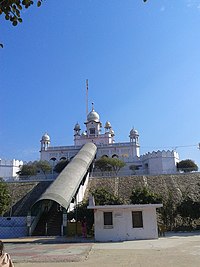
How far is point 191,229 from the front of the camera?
24266mm

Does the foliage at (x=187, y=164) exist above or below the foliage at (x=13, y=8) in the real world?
above

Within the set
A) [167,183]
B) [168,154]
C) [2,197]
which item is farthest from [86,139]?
[2,197]

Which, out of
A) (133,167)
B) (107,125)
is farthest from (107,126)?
(133,167)

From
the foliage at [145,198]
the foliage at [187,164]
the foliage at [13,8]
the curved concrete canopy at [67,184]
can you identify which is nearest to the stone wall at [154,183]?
the curved concrete canopy at [67,184]

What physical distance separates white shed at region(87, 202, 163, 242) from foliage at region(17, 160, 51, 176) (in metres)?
33.1

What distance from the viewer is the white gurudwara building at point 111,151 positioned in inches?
2124

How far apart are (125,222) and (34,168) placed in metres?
35.1

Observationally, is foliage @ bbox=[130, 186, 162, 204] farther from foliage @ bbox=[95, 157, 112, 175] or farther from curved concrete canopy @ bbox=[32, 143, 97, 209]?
foliage @ bbox=[95, 157, 112, 175]

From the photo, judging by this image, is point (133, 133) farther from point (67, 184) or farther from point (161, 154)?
point (67, 184)

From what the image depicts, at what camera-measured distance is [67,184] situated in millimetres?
28812

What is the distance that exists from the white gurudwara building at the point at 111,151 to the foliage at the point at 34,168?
491cm

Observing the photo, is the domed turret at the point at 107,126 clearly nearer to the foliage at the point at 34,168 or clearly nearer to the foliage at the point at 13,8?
the foliage at the point at 34,168

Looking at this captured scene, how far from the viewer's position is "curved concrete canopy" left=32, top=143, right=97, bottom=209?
82.2ft

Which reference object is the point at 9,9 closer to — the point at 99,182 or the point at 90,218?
the point at 90,218
